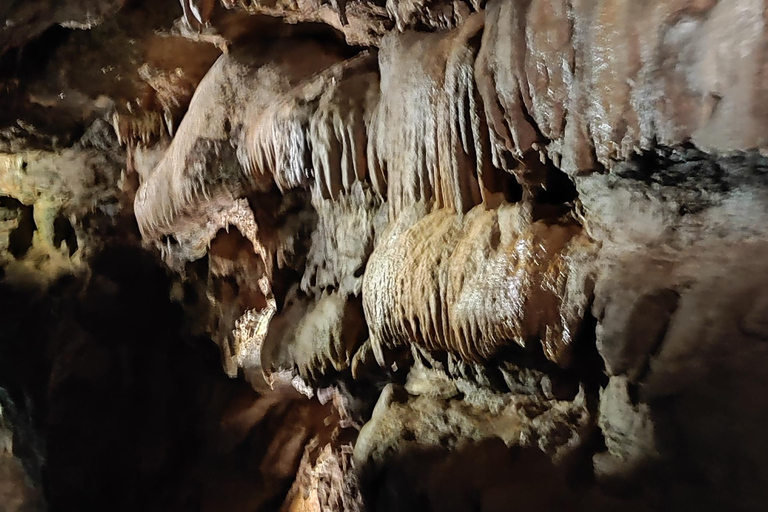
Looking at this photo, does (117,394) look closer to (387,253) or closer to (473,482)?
(387,253)

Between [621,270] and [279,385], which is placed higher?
[621,270]

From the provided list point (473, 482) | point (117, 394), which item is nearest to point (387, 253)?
point (473, 482)

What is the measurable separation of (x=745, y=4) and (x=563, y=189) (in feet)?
2.66

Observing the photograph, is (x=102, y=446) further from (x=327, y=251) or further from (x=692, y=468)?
(x=692, y=468)

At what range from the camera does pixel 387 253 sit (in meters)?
2.28

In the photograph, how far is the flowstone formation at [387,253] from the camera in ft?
4.30

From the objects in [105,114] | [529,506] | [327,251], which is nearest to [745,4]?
[529,506]

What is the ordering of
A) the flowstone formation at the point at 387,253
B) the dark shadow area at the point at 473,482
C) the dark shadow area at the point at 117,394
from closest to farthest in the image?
the flowstone formation at the point at 387,253 < the dark shadow area at the point at 473,482 < the dark shadow area at the point at 117,394

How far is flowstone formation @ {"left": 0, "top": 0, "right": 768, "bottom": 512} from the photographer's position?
131 centimetres

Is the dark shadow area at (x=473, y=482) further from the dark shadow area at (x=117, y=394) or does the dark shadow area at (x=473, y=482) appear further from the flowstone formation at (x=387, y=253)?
the dark shadow area at (x=117, y=394)

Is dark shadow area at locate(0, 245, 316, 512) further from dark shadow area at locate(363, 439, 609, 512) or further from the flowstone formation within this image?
dark shadow area at locate(363, 439, 609, 512)

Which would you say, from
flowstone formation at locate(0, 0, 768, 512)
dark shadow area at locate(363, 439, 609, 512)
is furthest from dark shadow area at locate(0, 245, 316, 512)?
dark shadow area at locate(363, 439, 609, 512)

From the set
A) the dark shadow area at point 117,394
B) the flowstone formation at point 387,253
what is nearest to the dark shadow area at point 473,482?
the flowstone formation at point 387,253

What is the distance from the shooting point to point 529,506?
5.63 feet
